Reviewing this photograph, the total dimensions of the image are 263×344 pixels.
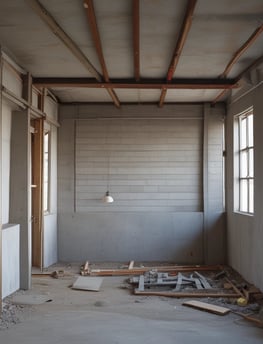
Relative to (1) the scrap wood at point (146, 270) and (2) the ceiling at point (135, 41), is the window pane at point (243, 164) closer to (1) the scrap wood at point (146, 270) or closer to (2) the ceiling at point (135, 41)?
(2) the ceiling at point (135, 41)

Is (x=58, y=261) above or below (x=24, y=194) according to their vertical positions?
below

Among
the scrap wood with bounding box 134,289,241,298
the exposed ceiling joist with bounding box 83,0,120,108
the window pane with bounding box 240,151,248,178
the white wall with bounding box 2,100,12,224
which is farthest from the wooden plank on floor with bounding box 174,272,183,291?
the exposed ceiling joist with bounding box 83,0,120,108

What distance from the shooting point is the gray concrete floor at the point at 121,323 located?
4422 mm

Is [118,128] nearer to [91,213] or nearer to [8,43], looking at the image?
[91,213]

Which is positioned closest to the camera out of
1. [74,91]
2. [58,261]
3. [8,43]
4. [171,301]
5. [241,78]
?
[8,43]

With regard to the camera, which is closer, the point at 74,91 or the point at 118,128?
the point at 74,91

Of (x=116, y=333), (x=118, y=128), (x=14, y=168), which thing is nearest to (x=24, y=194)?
(x=14, y=168)

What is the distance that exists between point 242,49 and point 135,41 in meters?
1.39

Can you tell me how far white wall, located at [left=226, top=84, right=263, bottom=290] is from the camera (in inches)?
245

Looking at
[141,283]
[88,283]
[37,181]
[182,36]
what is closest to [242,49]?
[182,36]

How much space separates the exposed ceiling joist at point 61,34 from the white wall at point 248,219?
8.04 feet

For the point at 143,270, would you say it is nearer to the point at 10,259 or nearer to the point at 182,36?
the point at 10,259

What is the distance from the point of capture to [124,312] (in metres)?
5.43

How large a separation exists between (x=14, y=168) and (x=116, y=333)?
9.66 ft
